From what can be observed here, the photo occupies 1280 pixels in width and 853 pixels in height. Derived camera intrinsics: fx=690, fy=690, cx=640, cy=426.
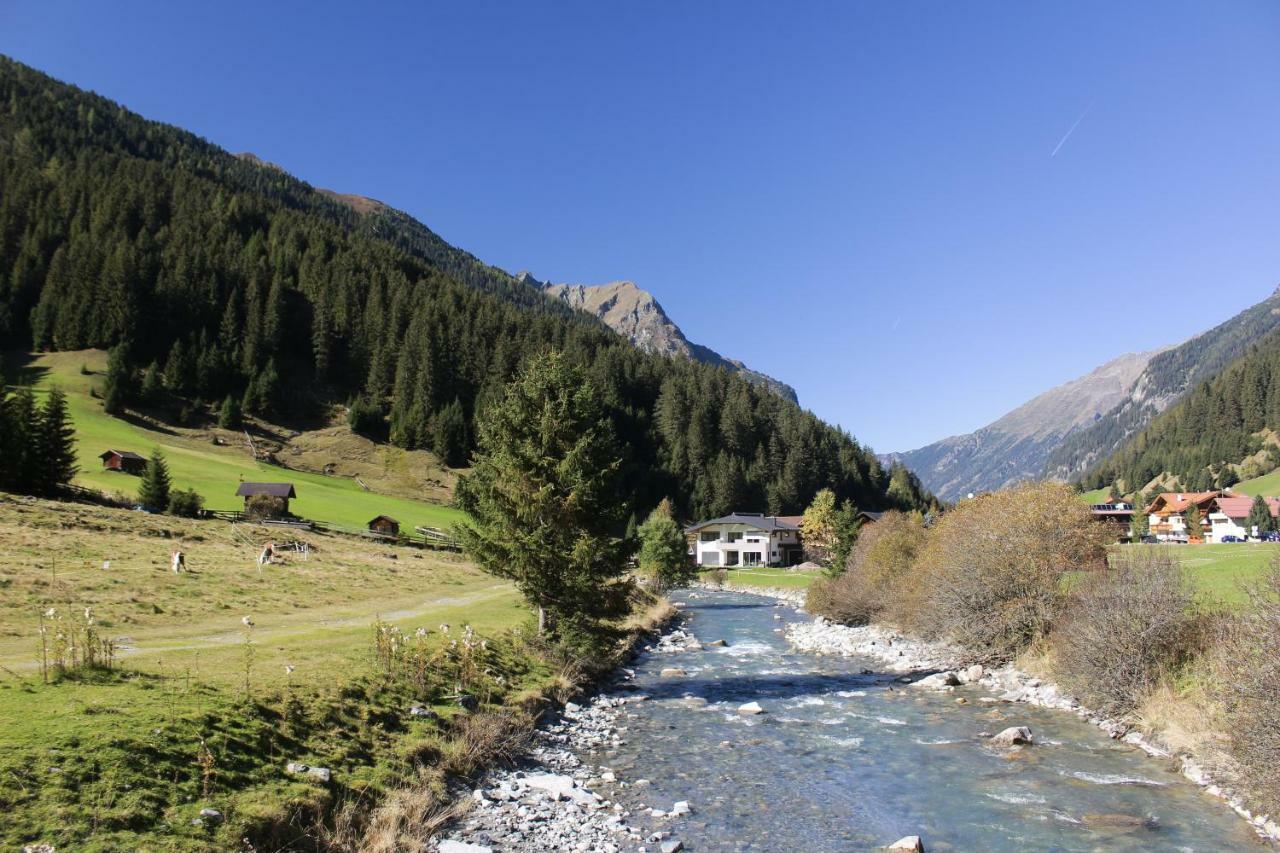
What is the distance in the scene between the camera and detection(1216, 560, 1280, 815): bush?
12.9m

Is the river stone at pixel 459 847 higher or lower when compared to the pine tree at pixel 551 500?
lower

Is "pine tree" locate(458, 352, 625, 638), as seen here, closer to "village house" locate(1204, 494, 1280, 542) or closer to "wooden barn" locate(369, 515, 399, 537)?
"wooden barn" locate(369, 515, 399, 537)

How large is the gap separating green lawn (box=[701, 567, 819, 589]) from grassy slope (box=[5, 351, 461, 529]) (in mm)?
38684

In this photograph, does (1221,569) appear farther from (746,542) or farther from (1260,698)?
(746,542)

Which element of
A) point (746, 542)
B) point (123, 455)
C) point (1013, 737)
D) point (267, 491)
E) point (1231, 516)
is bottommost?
point (1013, 737)

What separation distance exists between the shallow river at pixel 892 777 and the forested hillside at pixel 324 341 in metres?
92.5

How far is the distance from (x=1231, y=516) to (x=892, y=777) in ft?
497

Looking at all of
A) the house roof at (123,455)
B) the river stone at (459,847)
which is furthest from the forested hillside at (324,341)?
the river stone at (459,847)

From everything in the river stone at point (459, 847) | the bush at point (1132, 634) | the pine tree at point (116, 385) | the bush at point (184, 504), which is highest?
the pine tree at point (116, 385)

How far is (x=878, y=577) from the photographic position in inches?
1777

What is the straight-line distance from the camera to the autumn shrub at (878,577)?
42969 mm

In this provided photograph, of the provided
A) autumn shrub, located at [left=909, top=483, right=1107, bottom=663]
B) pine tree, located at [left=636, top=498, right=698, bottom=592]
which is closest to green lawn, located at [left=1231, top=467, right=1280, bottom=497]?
pine tree, located at [left=636, top=498, right=698, bottom=592]

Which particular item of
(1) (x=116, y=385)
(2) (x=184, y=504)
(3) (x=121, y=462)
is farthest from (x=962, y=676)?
(1) (x=116, y=385)

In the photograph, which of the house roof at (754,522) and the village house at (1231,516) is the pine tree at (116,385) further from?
the village house at (1231,516)
